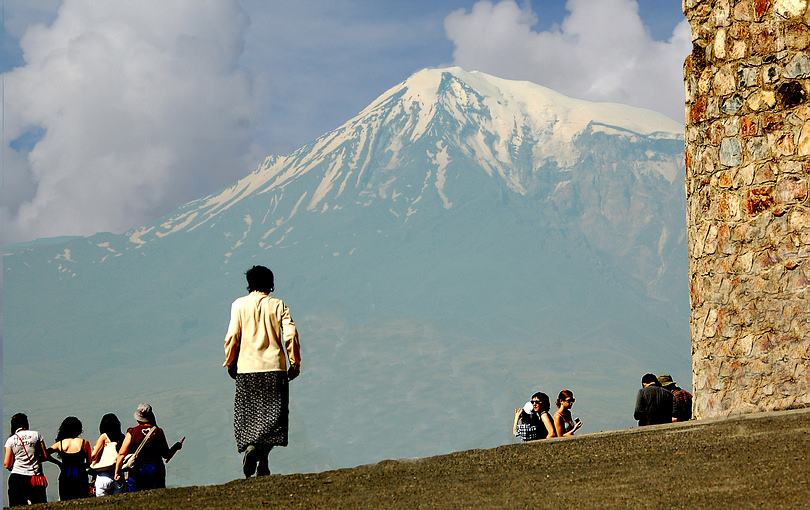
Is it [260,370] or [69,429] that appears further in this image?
[69,429]

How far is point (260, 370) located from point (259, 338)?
24 centimetres

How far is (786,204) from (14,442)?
692 centimetres

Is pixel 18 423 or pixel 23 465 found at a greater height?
pixel 18 423

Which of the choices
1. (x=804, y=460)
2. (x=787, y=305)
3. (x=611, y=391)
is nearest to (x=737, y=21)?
(x=787, y=305)

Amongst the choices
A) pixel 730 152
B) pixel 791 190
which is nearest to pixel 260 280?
pixel 730 152

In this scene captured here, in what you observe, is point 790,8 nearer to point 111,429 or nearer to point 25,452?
point 111,429

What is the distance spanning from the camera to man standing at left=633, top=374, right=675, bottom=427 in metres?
7.55

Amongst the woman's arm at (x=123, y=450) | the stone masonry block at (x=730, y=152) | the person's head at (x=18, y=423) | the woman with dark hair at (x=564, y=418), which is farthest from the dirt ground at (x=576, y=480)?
Answer: the stone masonry block at (x=730, y=152)

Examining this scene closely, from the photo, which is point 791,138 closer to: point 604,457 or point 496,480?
point 604,457

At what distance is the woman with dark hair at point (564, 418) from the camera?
26.0 ft

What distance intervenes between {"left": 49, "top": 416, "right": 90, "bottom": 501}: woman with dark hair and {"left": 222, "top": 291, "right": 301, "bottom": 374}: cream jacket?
5.16 feet

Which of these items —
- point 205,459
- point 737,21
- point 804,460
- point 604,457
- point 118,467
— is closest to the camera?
point 804,460

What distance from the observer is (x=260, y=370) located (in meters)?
5.82

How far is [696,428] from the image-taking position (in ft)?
20.6
